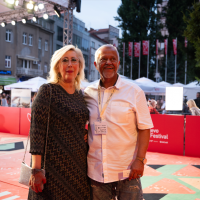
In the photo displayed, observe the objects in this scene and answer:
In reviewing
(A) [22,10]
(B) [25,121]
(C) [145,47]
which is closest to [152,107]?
(B) [25,121]

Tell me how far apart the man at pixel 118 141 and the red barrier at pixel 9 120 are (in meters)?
8.24

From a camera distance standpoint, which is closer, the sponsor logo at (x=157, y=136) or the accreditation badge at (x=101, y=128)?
the accreditation badge at (x=101, y=128)

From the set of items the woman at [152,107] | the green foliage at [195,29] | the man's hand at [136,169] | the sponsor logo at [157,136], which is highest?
the green foliage at [195,29]

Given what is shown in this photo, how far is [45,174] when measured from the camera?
193 centimetres

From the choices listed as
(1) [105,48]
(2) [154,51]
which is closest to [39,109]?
(1) [105,48]

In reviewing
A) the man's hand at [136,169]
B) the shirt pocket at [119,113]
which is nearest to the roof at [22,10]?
the shirt pocket at [119,113]

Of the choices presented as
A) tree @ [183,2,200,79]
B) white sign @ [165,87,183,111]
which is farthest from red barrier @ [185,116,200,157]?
tree @ [183,2,200,79]

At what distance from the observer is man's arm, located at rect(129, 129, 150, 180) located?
6.45ft

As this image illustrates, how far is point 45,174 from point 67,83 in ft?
2.64

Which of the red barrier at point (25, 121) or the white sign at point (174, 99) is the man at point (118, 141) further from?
the red barrier at point (25, 121)

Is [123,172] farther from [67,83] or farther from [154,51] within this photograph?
[154,51]

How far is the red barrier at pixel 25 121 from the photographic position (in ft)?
30.5

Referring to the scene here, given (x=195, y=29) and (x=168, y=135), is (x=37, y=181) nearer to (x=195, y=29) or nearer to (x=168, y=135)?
(x=168, y=135)

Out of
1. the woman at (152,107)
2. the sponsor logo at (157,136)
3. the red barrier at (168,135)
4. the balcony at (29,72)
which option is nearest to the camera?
the red barrier at (168,135)
